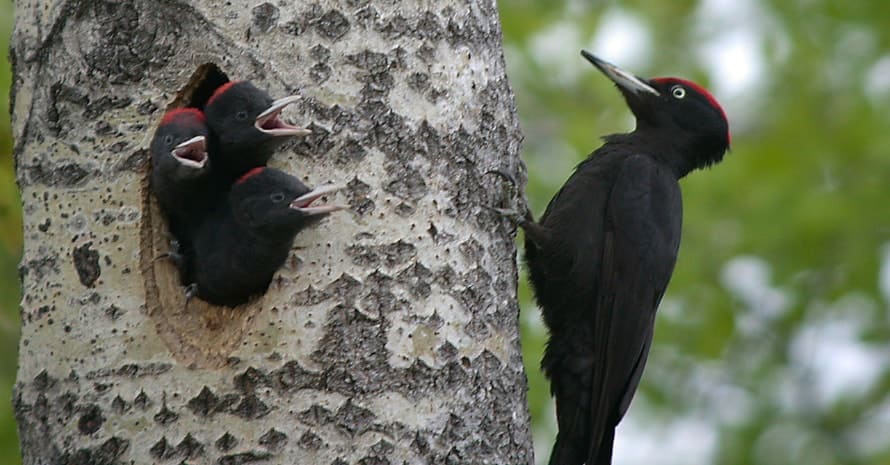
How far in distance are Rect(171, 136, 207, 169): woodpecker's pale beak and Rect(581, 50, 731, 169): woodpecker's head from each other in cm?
228

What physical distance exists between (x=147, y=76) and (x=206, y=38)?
0.67 ft

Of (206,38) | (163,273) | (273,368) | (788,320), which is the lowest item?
(273,368)

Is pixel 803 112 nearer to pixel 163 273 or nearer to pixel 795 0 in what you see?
pixel 795 0

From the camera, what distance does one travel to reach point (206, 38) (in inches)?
130

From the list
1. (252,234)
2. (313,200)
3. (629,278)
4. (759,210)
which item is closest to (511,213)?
(313,200)

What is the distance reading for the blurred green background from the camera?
22.4 feet

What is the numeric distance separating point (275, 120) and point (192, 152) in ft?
0.81

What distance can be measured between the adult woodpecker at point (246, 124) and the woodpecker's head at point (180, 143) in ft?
0.23

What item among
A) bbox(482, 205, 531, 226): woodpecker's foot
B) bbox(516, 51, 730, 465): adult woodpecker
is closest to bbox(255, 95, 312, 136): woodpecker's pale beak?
bbox(482, 205, 531, 226): woodpecker's foot

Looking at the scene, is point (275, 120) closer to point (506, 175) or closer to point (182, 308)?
point (182, 308)

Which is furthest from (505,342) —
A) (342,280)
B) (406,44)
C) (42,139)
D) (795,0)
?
(795,0)

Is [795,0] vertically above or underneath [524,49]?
above

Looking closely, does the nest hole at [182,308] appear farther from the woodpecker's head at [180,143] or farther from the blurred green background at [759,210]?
the blurred green background at [759,210]

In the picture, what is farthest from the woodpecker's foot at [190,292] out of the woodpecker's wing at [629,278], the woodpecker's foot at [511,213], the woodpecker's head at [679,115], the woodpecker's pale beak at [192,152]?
the woodpecker's head at [679,115]
